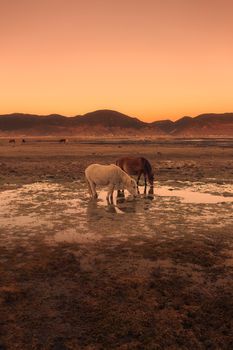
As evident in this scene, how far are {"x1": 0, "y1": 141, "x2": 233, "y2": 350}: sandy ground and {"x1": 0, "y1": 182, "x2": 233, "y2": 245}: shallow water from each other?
35 mm

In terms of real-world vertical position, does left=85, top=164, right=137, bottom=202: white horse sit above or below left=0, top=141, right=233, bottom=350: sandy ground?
above

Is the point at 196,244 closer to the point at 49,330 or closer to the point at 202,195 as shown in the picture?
the point at 49,330

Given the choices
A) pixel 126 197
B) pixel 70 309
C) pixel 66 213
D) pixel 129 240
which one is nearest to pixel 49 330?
pixel 70 309

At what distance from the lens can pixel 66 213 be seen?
41.4ft

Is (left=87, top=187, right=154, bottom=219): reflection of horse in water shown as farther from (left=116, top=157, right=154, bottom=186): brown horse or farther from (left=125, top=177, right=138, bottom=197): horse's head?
(left=116, top=157, right=154, bottom=186): brown horse

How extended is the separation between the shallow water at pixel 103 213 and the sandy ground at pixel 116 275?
1.4 inches

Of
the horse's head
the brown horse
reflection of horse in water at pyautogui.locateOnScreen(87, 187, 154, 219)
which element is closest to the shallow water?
reflection of horse in water at pyautogui.locateOnScreen(87, 187, 154, 219)

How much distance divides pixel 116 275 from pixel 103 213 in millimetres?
5595

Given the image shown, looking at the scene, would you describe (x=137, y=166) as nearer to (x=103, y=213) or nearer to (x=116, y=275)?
(x=103, y=213)

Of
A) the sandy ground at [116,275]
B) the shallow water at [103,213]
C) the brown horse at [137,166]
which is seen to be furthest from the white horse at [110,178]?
the brown horse at [137,166]

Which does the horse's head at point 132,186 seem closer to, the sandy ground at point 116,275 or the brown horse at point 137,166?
the sandy ground at point 116,275

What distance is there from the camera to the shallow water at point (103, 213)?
10031mm

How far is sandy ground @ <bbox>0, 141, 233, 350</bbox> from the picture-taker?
5.01 m

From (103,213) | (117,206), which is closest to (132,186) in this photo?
(117,206)
